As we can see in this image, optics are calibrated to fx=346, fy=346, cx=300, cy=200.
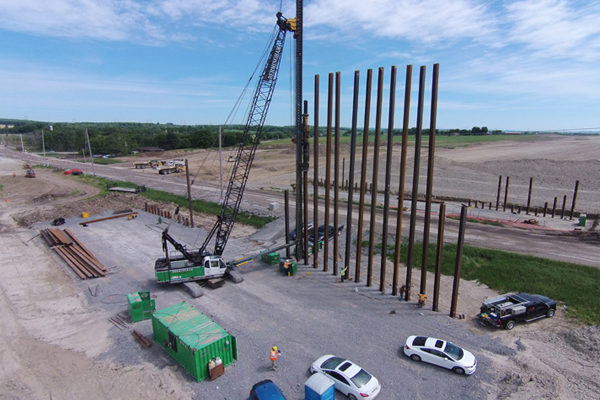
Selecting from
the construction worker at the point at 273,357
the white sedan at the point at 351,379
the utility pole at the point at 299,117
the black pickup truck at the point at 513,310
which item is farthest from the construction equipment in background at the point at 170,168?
the black pickup truck at the point at 513,310

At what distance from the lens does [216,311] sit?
66.6 ft

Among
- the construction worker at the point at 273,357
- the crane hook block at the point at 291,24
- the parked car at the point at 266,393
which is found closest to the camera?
the parked car at the point at 266,393

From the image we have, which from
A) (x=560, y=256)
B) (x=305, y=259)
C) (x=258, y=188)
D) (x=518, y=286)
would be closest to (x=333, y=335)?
(x=305, y=259)

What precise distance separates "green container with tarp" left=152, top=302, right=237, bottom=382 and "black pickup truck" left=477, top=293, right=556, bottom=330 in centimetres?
1346

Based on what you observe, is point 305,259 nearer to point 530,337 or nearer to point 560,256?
point 530,337

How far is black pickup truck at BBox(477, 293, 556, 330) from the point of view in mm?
18250

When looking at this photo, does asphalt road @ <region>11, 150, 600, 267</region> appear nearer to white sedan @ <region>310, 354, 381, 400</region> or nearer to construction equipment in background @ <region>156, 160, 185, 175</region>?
white sedan @ <region>310, 354, 381, 400</region>

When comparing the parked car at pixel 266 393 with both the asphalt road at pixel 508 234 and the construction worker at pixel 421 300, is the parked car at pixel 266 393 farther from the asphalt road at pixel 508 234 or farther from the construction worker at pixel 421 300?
the asphalt road at pixel 508 234

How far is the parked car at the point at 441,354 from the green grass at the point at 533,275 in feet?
30.6

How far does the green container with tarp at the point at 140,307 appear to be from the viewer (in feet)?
62.5

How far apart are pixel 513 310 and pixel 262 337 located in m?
13.4

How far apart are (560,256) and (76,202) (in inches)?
2357

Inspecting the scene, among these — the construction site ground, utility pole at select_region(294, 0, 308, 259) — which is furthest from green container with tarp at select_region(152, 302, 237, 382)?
utility pole at select_region(294, 0, 308, 259)

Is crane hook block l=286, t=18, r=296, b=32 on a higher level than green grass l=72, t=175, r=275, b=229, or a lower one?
higher
